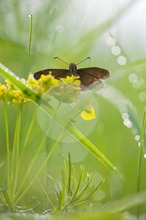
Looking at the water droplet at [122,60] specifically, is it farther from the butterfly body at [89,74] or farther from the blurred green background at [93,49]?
the butterfly body at [89,74]

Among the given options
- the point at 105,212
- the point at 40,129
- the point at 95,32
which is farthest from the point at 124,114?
the point at 105,212

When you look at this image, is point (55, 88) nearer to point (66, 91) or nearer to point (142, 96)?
point (66, 91)

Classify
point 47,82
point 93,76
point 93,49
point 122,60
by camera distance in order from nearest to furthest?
point 47,82 < point 93,76 < point 122,60 < point 93,49

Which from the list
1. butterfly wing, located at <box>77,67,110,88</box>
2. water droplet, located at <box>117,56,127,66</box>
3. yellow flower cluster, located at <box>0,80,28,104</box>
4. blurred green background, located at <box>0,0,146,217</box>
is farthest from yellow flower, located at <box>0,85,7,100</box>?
water droplet, located at <box>117,56,127,66</box>

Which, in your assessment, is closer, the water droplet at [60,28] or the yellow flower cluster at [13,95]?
the yellow flower cluster at [13,95]

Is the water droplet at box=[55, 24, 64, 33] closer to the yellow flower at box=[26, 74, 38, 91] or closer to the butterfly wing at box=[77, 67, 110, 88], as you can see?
the butterfly wing at box=[77, 67, 110, 88]

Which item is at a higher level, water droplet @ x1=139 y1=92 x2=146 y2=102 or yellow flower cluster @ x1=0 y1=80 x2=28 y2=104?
water droplet @ x1=139 y1=92 x2=146 y2=102

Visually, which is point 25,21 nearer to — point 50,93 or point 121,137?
point 121,137

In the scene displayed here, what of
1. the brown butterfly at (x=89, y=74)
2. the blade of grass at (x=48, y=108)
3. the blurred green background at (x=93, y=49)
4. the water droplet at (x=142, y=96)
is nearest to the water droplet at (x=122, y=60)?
the blurred green background at (x=93, y=49)

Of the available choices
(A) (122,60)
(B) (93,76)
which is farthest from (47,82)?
(A) (122,60)
